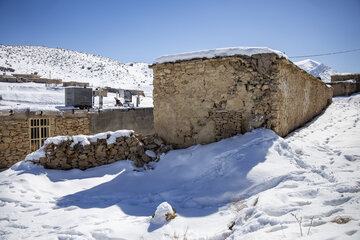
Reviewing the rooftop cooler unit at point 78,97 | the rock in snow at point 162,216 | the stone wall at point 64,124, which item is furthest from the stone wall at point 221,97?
the rooftop cooler unit at point 78,97

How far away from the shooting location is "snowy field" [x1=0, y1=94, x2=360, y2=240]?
2584 mm

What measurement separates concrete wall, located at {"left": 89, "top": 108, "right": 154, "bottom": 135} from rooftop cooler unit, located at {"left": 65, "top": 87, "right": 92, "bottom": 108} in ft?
3.75

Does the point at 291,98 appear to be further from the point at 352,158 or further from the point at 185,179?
the point at 185,179

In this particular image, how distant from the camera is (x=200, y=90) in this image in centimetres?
589

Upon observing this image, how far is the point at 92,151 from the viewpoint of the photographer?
228 inches

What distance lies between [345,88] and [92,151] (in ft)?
61.0

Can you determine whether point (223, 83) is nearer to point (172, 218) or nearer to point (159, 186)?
point (159, 186)

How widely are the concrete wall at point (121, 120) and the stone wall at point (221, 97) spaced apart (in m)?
5.79

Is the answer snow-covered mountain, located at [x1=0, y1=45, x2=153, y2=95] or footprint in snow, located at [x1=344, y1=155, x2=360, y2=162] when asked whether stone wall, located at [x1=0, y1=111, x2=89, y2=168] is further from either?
snow-covered mountain, located at [x1=0, y1=45, x2=153, y2=95]

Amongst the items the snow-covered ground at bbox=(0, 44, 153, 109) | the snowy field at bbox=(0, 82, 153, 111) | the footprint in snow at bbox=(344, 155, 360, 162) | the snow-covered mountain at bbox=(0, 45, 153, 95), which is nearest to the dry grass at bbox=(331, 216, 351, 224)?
the footprint in snow at bbox=(344, 155, 360, 162)

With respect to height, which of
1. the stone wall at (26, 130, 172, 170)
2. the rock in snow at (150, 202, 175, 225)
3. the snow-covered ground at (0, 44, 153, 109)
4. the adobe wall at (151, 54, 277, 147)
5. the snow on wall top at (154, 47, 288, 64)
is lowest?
the rock in snow at (150, 202, 175, 225)

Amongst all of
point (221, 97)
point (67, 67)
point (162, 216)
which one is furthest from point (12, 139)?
point (67, 67)

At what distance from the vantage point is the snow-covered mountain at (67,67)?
39.2 metres

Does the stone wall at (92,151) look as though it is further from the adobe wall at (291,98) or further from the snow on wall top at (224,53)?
the adobe wall at (291,98)
